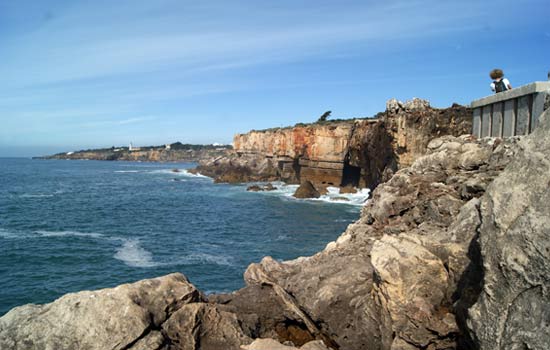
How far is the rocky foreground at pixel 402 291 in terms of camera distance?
183 inches

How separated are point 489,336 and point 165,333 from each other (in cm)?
626

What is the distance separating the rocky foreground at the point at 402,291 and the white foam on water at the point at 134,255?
13273 mm

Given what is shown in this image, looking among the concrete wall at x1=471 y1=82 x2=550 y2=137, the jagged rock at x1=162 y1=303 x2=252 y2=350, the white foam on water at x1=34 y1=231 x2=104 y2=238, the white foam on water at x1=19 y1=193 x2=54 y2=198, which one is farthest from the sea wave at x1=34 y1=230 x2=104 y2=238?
the concrete wall at x1=471 y1=82 x2=550 y2=137

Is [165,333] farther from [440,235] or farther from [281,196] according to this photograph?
[281,196]

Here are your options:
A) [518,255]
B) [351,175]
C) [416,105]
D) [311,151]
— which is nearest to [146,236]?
[416,105]

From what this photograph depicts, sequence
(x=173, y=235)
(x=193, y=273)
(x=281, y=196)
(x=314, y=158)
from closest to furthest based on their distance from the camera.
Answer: (x=193, y=273)
(x=173, y=235)
(x=281, y=196)
(x=314, y=158)

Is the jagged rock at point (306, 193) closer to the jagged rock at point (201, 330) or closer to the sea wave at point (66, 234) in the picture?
the sea wave at point (66, 234)

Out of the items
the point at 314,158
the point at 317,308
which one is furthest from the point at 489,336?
the point at 314,158

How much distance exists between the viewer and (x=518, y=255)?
454 centimetres

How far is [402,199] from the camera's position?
1216 centimetres

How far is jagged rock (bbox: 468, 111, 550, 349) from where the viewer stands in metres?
4.33

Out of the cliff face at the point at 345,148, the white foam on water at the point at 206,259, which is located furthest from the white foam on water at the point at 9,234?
the cliff face at the point at 345,148

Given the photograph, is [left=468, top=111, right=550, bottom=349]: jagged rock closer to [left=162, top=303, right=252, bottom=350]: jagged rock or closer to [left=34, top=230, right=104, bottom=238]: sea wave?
[left=162, top=303, right=252, bottom=350]: jagged rock

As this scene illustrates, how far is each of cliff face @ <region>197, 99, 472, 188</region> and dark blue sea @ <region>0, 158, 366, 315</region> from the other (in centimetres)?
654
